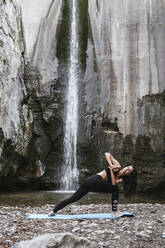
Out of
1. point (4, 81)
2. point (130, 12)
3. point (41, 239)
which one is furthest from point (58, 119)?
point (41, 239)

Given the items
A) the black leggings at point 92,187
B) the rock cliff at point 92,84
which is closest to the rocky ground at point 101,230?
the black leggings at point 92,187

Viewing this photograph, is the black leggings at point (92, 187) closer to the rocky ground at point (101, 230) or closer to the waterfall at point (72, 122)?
the rocky ground at point (101, 230)

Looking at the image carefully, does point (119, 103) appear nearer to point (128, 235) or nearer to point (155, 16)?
point (155, 16)

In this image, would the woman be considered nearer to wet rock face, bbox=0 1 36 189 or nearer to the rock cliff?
wet rock face, bbox=0 1 36 189

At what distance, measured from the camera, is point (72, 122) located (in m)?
15.2

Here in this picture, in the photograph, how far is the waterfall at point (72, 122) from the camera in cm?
1458

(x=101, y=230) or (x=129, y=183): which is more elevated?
(x=129, y=183)

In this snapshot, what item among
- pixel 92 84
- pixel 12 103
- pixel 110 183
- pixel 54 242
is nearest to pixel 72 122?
pixel 92 84

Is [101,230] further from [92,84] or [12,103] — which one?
[92,84]

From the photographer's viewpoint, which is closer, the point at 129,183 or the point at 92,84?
the point at 129,183

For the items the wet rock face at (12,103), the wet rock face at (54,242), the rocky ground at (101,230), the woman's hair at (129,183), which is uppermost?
the wet rock face at (12,103)

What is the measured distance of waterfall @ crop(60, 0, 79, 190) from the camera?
1458 centimetres

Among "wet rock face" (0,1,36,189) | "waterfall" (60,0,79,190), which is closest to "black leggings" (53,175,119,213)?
"wet rock face" (0,1,36,189)

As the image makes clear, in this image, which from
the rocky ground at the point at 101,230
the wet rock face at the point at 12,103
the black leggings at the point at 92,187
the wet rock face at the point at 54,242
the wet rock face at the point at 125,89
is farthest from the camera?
the wet rock face at the point at 125,89
